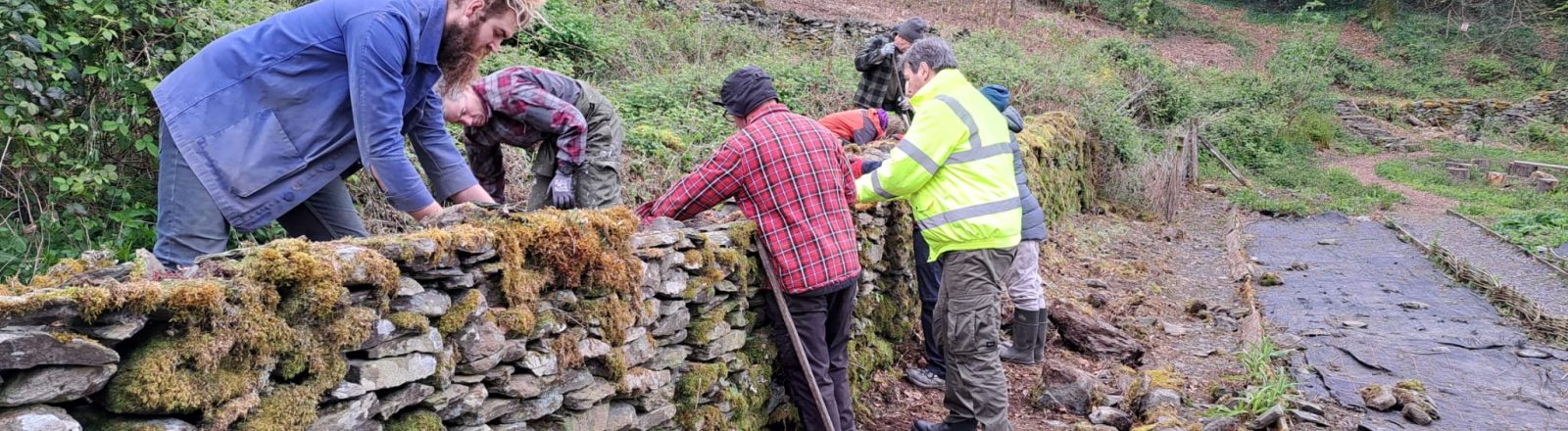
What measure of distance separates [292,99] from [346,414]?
2.87ft

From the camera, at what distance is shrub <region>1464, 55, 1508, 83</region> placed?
1101 inches

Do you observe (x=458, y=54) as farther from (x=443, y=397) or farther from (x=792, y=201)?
(x=792, y=201)

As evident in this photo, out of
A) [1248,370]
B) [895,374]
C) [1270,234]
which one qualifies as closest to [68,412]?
[895,374]

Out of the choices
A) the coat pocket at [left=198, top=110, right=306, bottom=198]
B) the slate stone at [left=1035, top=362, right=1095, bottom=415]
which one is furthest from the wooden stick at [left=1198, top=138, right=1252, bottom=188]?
the coat pocket at [left=198, top=110, right=306, bottom=198]

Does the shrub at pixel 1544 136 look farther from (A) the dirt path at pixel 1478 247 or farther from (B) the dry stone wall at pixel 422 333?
(B) the dry stone wall at pixel 422 333

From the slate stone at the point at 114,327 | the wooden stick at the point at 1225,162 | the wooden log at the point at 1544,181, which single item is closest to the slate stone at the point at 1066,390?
the slate stone at the point at 114,327

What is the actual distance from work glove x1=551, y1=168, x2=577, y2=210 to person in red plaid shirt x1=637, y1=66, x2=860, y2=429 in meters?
0.61

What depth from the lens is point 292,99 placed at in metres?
2.55

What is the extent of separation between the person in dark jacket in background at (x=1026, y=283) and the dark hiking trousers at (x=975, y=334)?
45.5 inches

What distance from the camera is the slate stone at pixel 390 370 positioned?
234 cm

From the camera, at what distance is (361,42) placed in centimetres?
248

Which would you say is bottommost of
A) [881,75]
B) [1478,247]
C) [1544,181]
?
[1544,181]

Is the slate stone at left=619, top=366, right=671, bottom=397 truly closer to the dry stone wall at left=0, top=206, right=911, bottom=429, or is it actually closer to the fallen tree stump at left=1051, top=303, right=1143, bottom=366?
the dry stone wall at left=0, top=206, right=911, bottom=429

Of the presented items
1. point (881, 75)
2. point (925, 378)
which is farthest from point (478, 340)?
point (881, 75)
